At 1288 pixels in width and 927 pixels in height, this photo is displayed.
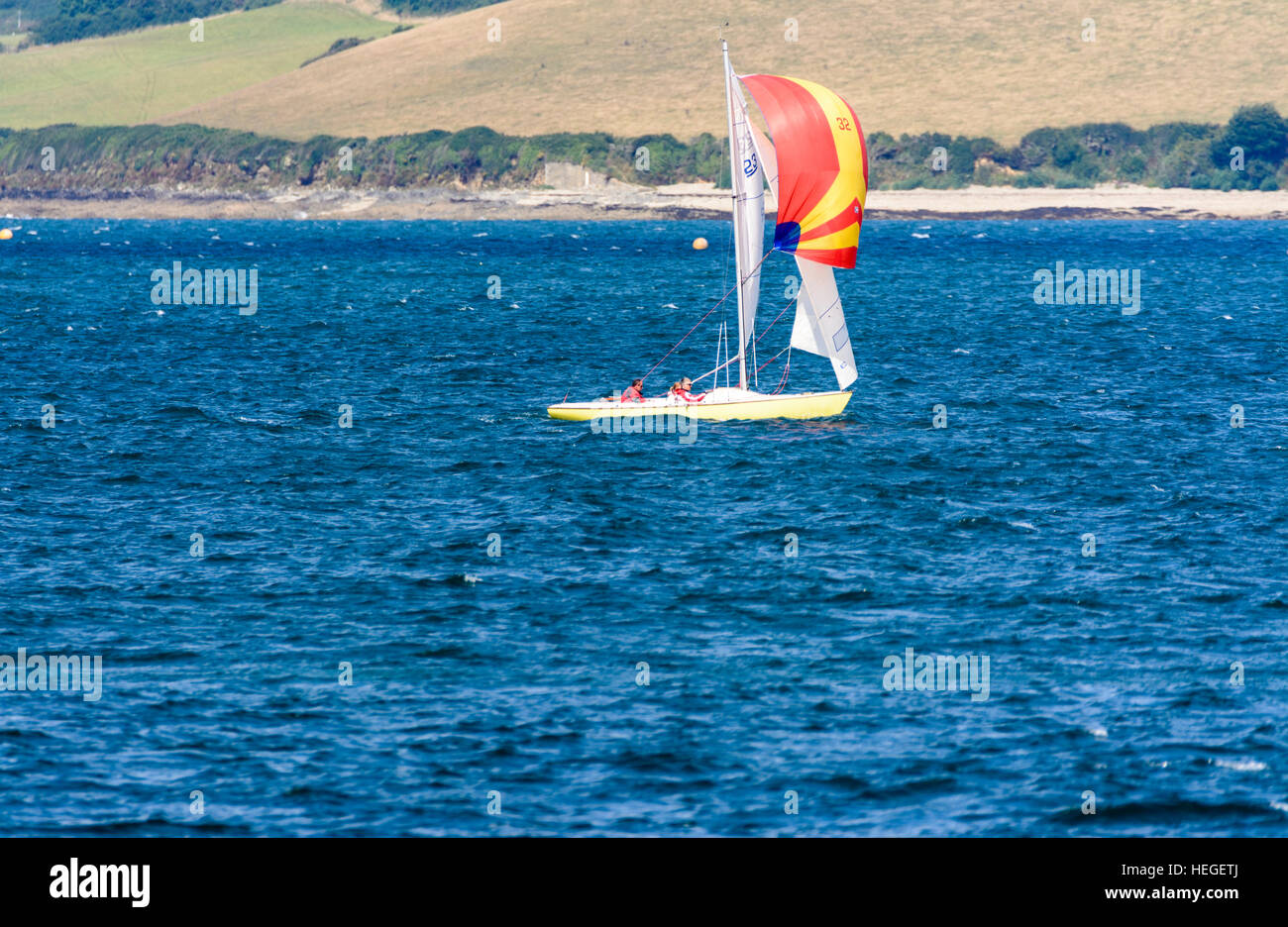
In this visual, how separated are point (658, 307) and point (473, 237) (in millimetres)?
84511

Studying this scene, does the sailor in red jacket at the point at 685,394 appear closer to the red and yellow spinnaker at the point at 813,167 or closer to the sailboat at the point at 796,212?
the sailboat at the point at 796,212

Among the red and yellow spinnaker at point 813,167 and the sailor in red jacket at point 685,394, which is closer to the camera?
the red and yellow spinnaker at point 813,167

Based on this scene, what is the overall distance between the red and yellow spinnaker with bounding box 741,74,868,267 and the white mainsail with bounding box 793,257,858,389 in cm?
75

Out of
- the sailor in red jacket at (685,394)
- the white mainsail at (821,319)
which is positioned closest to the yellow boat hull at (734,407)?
the sailor in red jacket at (685,394)

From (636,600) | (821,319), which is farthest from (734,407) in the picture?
(636,600)

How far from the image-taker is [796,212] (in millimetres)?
45688

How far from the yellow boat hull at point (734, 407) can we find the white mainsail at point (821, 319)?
1239mm

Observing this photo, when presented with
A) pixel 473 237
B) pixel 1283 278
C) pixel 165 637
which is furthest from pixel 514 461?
pixel 473 237

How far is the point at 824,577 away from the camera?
31562 mm

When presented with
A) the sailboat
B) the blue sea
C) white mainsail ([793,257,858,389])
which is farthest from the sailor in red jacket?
white mainsail ([793,257,858,389])

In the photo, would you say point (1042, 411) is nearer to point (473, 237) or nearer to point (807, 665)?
point (807, 665)

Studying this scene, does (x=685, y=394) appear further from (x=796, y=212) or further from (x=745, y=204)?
(x=796, y=212)

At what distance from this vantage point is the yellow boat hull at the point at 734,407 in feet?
155
